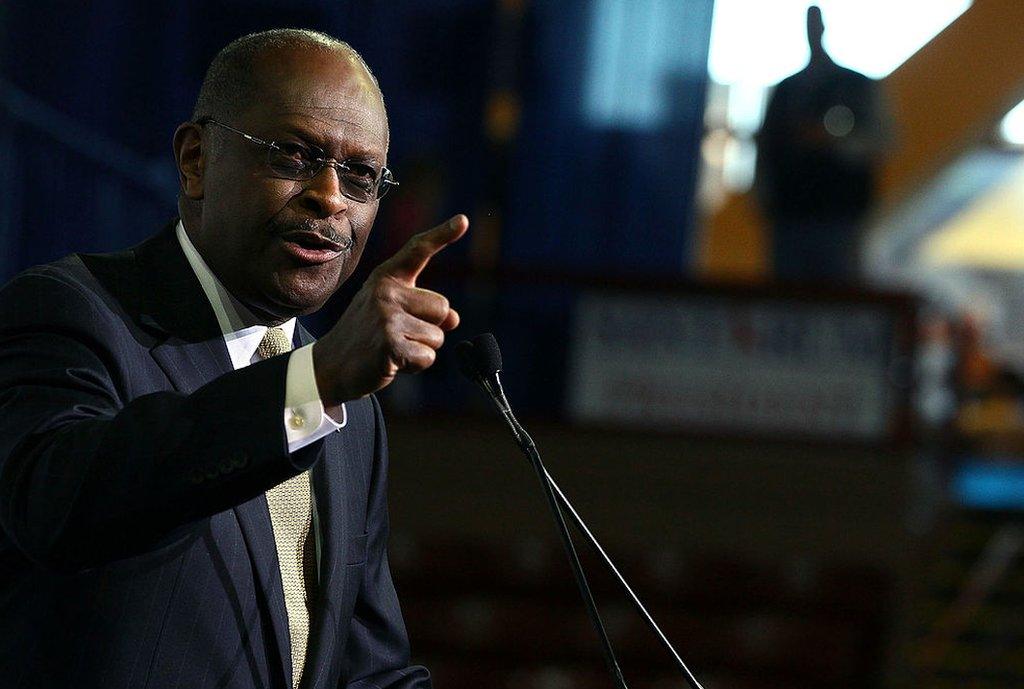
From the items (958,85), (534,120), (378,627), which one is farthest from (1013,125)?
(378,627)

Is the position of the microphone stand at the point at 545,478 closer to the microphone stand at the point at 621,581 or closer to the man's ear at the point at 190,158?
the microphone stand at the point at 621,581

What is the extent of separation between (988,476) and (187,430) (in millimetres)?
7003

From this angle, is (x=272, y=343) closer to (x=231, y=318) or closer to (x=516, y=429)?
(x=231, y=318)

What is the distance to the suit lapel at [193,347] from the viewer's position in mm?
1749

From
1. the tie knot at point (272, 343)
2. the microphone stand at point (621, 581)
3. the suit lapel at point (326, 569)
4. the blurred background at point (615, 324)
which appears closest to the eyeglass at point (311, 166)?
the tie knot at point (272, 343)

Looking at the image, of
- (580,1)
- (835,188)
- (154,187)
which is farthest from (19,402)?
(580,1)

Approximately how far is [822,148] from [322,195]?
3957mm

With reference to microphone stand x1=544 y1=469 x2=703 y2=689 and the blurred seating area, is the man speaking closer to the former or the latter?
microphone stand x1=544 y1=469 x2=703 y2=689

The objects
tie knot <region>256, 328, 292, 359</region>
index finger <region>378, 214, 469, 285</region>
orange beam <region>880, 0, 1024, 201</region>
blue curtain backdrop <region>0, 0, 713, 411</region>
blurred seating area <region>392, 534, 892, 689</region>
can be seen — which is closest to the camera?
index finger <region>378, 214, 469, 285</region>

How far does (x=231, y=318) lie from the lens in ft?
6.12

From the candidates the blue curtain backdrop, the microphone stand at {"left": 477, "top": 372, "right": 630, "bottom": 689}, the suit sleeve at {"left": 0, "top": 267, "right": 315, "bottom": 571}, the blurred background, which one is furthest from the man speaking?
the blue curtain backdrop

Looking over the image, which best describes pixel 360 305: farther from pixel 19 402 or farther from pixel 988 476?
pixel 988 476

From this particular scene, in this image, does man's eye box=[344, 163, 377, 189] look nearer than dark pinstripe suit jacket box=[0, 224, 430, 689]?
No

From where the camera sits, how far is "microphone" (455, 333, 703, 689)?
1667mm
